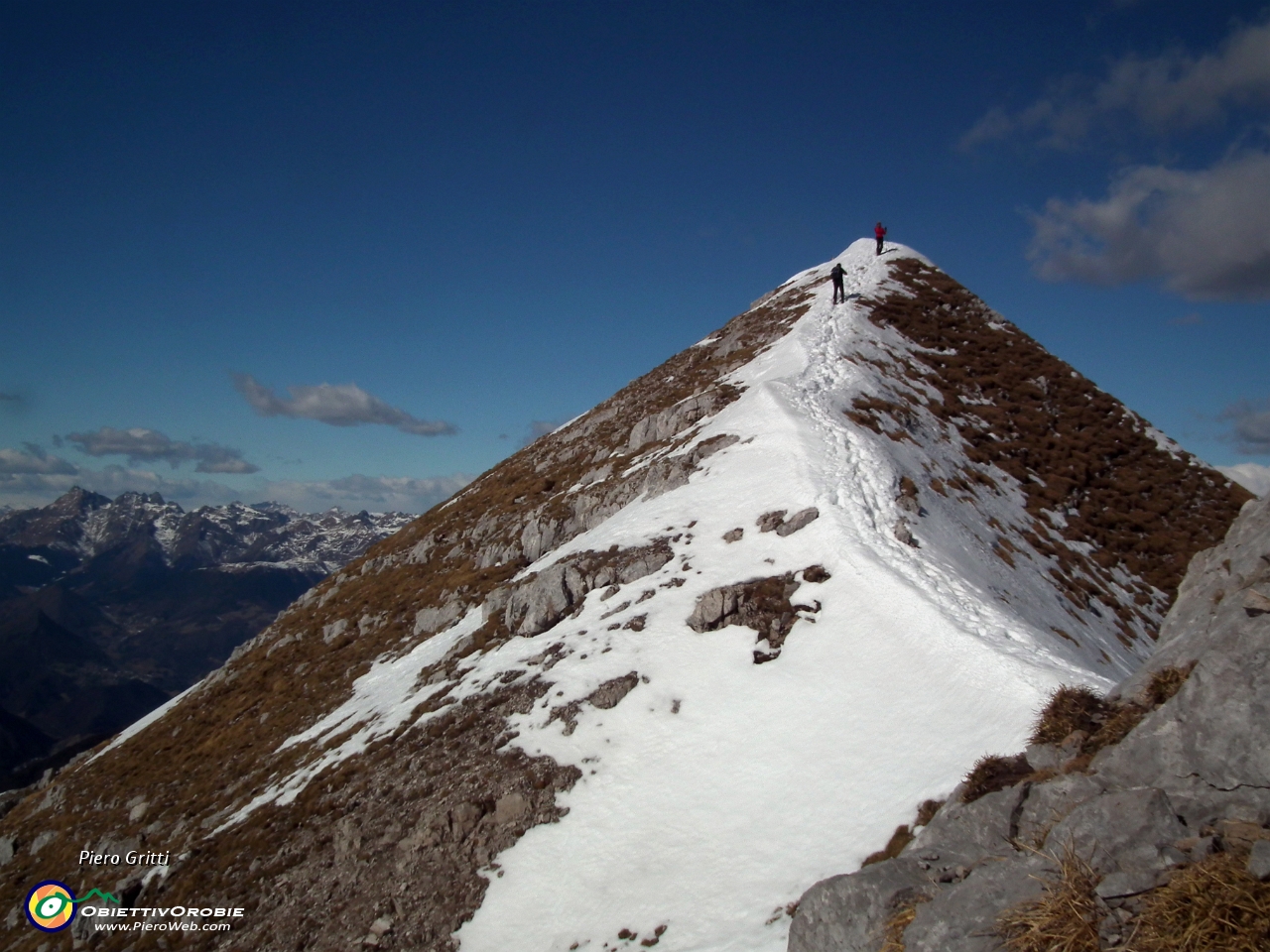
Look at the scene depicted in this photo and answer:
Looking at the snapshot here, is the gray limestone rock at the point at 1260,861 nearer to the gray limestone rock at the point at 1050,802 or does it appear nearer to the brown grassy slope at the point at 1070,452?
the gray limestone rock at the point at 1050,802

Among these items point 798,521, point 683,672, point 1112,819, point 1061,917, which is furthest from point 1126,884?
point 798,521

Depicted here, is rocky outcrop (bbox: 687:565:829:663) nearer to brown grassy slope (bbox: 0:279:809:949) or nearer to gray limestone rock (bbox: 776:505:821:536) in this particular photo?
gray limestone rock (bbox: 776:505:821:536)

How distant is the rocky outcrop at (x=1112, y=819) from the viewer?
7.68 m

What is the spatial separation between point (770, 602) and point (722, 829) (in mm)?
7978

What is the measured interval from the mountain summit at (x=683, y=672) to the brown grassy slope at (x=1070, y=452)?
276 mm

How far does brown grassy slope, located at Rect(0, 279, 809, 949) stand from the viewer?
18.6 m

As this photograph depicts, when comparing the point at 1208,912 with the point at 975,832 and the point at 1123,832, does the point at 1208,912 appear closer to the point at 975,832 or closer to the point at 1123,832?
the point at 1123,832

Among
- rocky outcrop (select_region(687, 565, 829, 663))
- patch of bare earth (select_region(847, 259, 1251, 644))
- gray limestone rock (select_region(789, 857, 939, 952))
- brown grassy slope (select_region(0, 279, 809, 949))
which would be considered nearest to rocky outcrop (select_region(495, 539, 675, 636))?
brown grassy slope (select_region(0, 279, 809, 949))

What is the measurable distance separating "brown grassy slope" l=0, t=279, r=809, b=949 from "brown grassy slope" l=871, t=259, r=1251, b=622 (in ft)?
42.5

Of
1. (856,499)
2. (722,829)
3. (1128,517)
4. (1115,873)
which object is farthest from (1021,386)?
(1115,873)

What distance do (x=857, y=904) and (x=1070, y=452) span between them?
1634 inches

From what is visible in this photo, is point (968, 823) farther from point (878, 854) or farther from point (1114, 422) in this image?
point (1114, 422)

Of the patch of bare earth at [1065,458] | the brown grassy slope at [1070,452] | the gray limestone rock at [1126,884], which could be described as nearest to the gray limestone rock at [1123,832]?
the gray limestone rock at [1126,884]

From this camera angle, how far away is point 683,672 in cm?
2125
